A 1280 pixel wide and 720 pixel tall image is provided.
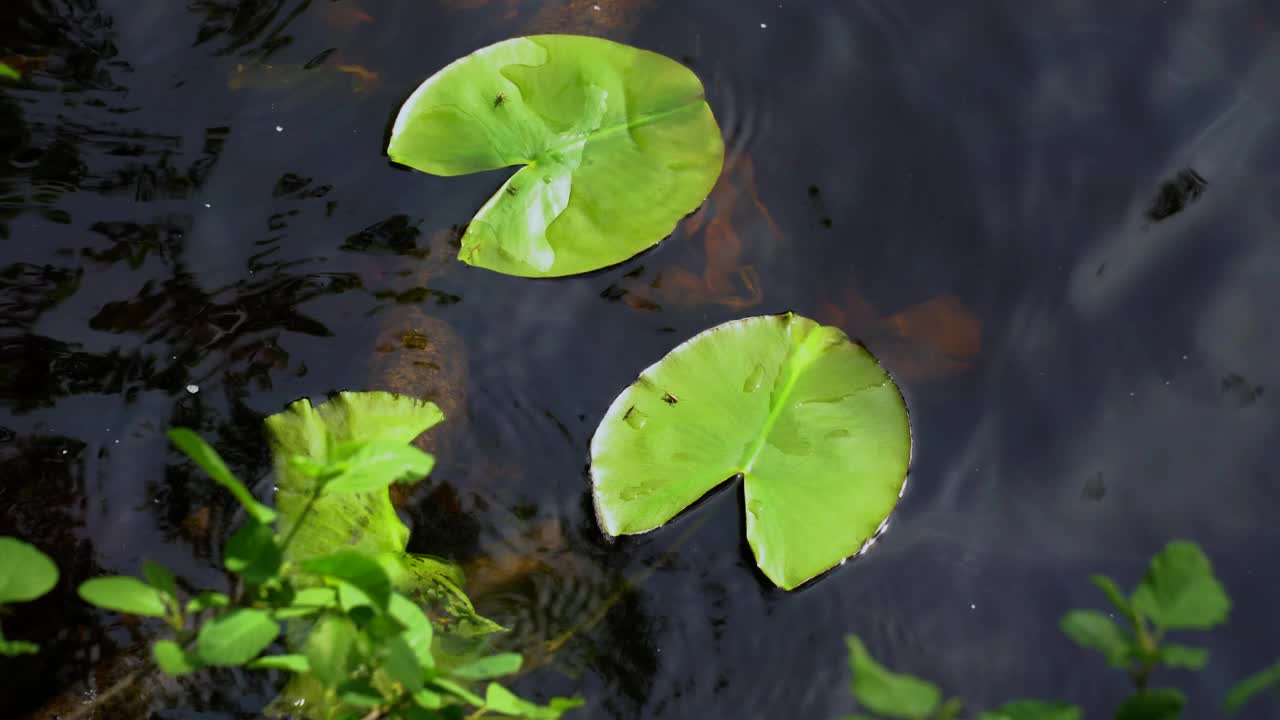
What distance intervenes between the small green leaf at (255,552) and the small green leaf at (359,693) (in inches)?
6.2

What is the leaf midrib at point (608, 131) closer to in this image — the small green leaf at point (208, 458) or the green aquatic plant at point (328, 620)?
the green aquatic plant at point (328, 620)

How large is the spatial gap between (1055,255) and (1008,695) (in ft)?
2.97

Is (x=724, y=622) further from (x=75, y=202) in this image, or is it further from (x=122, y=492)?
(x=75, y=202)

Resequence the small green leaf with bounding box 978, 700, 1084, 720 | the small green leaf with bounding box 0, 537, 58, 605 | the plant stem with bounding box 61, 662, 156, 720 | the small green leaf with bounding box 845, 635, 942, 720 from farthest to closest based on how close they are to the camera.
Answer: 1. the plant stem with bounding box 61, 662, 156, 720
2. the small green leaf with bounding box 0, 537, 58, 605
3. the small green leaf with bounding box 978, 700, 1084, 720
4. the small green leaf with bounding box 845, 635, 942, 720

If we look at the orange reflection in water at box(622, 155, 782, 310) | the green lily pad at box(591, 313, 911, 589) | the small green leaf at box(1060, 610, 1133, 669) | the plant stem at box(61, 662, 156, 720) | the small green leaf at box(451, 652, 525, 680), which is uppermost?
the small green leaf at box(1060, 610, 1133, 669)

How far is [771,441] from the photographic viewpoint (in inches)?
72.0

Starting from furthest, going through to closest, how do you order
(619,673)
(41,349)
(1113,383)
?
(1113,383)
(41,349)
(619,673)

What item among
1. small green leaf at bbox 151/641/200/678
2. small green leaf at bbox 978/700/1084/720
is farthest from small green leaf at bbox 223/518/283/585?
small green leaf at bbox 978/700/1084/720

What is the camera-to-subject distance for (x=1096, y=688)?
175 cm

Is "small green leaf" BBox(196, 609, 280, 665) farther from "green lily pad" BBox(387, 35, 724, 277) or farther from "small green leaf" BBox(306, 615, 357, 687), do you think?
"green lily pad" BBox(387, 35, 724, 277)

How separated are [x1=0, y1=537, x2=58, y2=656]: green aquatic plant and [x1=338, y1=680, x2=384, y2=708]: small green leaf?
14.0 inches

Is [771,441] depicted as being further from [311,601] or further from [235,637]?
[235,637]

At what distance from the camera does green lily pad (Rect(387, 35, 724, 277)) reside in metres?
2.02

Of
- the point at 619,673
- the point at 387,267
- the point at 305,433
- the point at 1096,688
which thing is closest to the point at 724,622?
the point at 619,673
